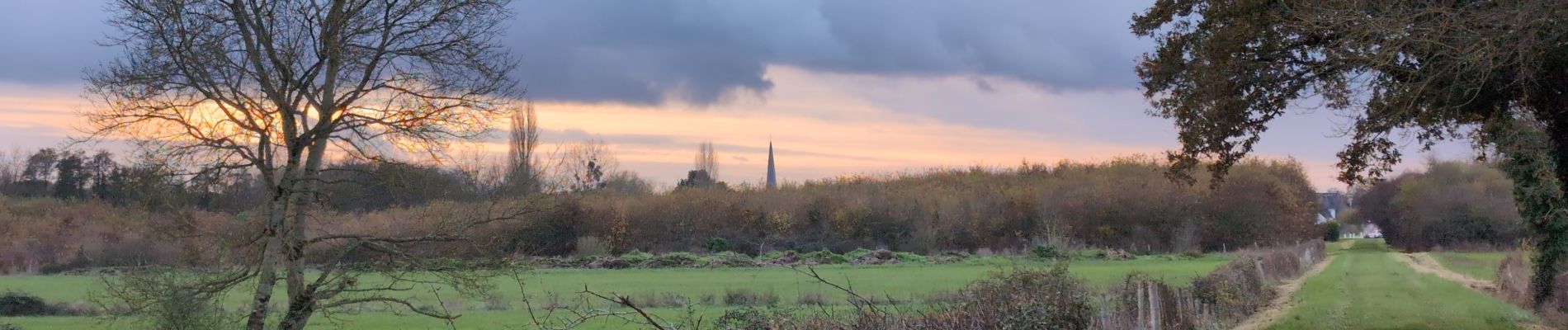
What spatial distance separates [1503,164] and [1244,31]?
17725 millimetres

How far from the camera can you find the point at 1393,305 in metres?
25.6

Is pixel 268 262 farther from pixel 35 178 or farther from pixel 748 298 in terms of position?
pixel 35 178

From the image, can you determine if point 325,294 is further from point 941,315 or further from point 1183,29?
point 1183,29

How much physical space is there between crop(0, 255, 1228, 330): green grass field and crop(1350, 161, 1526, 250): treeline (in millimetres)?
19667

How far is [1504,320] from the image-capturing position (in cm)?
2184

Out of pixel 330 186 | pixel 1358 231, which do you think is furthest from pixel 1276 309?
pixel 1358 231

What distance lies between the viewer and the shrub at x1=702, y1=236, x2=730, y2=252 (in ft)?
239

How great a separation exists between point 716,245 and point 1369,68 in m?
62.2

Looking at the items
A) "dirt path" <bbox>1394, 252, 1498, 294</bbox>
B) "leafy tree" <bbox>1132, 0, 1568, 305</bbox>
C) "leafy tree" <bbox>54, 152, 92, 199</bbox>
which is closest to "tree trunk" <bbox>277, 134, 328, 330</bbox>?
"leafy tree" <bbox>1132, 0, 1568, 305</bbox>

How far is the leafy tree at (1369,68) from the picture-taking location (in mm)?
10227

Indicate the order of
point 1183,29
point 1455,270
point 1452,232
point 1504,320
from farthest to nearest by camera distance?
Answer: point 1452,232, point 1455,270, point 1504,320, point 1183,29

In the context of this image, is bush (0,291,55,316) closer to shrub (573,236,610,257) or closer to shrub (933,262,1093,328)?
shrub (933,262,1093,328)

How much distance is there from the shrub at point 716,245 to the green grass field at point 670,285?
15573 mm

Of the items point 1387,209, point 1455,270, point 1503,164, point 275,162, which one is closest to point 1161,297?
point 275,162
